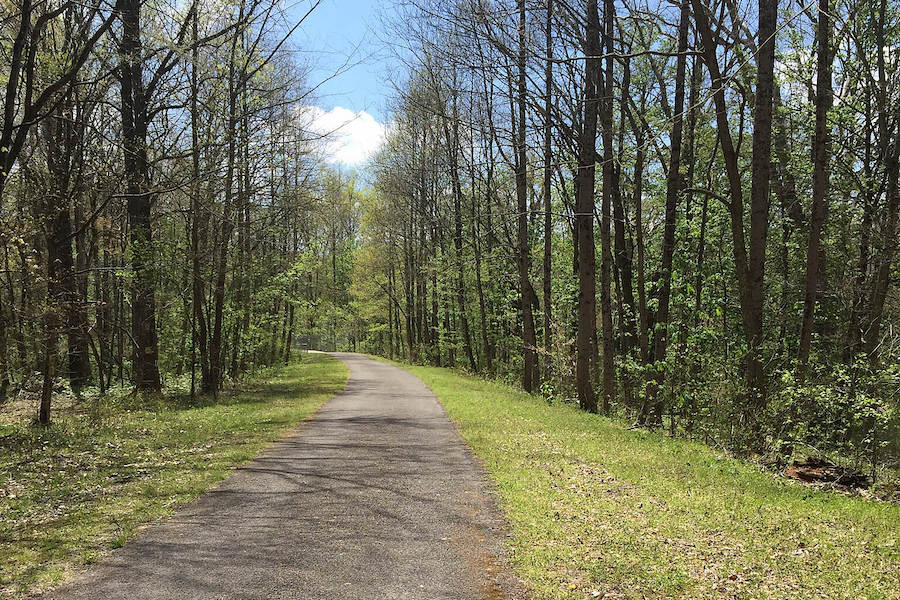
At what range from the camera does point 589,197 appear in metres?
14.0

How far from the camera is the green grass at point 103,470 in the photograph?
201 inches

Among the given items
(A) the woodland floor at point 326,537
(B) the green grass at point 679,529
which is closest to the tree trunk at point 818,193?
(B) the green grass at point 679,529

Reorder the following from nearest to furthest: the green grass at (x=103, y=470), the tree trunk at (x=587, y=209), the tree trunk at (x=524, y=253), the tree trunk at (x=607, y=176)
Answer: the green grass at (x=103, y=470)
the tree trunk at (x=607, y=176)
the tree trunk at (x=587, y=209)
the tree trunk at (x=524, y=253)

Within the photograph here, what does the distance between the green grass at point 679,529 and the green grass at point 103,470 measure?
11.9 ft

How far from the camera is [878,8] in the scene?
14.0 metres

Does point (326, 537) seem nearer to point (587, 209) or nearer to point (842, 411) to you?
point (842, 411)

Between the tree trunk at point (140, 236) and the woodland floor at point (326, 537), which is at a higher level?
the tree trunk at point (140, 236)

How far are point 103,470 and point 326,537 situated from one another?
4364 millimetres

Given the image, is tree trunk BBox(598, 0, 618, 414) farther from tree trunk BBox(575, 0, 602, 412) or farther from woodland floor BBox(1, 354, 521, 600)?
woodland floor BBox(1, 354, 521, 600)

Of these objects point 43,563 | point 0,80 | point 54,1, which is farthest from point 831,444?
point 0,80

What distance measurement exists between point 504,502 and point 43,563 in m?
4.16

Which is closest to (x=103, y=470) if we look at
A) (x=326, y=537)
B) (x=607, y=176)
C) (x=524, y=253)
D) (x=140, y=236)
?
(x=326, y=537)

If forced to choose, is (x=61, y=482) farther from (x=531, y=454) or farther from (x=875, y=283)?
(x=875, y=283)

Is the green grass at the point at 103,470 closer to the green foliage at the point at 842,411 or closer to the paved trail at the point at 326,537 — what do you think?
the paved trail at the point at 326,537
